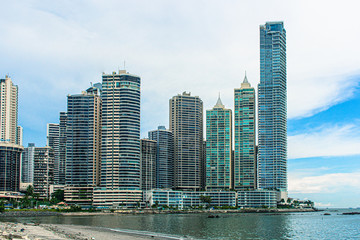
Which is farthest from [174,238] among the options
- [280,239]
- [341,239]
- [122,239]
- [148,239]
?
[341,239]

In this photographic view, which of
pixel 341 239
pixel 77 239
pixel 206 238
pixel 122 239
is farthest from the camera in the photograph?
pixel 341 239

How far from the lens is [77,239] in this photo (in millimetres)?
83438

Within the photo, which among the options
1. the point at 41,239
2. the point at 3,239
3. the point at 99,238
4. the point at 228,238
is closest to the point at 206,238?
the point at 228,238

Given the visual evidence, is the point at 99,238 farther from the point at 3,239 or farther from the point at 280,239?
the point at 280,239

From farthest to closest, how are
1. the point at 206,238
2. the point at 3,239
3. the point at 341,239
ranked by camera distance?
the point at 341,239 → the point at 206,238 → the point at 3,239

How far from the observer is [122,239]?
9088 centimetres

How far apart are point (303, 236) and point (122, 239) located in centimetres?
5671

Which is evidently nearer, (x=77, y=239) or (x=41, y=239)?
(x=41, y=239)

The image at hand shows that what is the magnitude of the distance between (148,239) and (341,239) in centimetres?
5624

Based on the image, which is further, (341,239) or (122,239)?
(341,239)

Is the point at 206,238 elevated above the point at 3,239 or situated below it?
below

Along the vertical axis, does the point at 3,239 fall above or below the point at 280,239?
above

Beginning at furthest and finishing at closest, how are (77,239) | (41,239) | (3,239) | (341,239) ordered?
(341,239)
(77,239)
(41,239)
(3,239)

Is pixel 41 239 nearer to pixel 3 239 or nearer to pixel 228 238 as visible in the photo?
pixel 3 239
